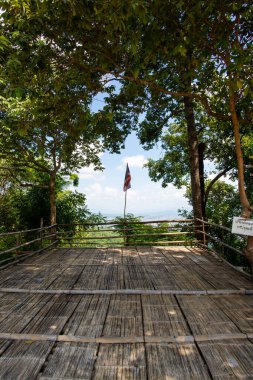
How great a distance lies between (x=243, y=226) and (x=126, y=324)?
2777 mm

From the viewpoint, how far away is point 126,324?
360cm

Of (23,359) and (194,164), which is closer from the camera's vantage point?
(23,359)

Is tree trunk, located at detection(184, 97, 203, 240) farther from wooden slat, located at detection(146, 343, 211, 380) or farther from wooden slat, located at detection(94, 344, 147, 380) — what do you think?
wooden slat, located at detection(94, 344, 147, 380)

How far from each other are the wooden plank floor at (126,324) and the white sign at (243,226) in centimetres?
103

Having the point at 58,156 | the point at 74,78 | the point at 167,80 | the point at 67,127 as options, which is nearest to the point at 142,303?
the point at 67,127

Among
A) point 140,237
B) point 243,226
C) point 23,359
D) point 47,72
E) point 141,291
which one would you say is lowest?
point 23,359

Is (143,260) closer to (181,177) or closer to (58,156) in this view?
(58,156)

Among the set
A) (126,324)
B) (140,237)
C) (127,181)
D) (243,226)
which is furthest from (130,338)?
(140,237)

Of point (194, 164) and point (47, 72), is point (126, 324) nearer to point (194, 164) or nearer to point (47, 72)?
point (47, 72)

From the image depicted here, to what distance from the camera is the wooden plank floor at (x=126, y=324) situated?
270 cm

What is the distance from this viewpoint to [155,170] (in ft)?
59.7

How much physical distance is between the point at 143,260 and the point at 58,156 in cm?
883

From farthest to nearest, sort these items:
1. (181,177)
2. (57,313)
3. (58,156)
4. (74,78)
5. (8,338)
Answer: (181,177), (58,156), (74,78), (57,313), (8,338)

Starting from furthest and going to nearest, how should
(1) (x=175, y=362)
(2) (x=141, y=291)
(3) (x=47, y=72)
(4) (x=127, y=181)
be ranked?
(4) (x=127, y=181) → (3) (x=47, y=72) → (2) (x=141, y=291) → (1) (x=175, y=362)
